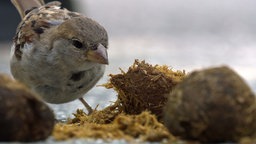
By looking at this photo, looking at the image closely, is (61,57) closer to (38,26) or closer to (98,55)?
(98,55)

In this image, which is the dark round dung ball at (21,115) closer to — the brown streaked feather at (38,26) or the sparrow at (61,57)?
the sparrow at (61,57)

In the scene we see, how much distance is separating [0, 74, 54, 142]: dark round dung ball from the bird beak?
50.3 inches

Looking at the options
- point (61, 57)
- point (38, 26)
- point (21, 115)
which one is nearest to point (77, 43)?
point (61, 57)

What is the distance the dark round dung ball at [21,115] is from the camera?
284 cm

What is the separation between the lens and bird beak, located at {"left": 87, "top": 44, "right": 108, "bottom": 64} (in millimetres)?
4250

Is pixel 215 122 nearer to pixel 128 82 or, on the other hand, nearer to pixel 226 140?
pixel 226 140

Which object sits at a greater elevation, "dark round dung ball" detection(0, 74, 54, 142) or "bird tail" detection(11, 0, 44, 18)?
"bird tail" detection(11, 0, 44, 18)

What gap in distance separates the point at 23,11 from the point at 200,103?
328cm

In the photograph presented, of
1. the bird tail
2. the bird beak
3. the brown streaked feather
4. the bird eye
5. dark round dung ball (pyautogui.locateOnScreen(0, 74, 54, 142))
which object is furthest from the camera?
the bird tail

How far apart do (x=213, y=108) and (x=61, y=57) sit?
71.4 inches

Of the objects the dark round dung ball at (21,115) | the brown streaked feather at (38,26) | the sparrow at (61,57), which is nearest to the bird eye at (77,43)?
the sparrow at (61,57)

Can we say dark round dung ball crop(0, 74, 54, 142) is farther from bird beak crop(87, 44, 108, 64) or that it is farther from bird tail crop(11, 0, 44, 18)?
bird tail crop(11, 0, 44, 18)

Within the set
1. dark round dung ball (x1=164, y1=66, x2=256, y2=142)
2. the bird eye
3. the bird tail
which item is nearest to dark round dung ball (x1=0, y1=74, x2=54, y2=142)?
dark round dung ball (x1=164, y1=66, x2=256, y2=142)

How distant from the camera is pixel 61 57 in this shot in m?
4.42
